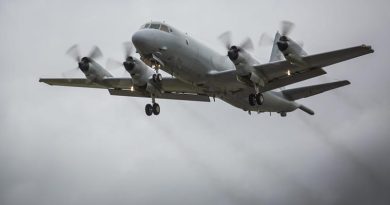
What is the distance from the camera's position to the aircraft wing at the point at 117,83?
37969 mm

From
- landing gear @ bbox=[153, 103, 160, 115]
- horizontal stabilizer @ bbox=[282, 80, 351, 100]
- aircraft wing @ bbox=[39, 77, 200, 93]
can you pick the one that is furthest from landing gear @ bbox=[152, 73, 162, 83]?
horizontal stabilizer @ bbox=[282, 80, 351, 100]

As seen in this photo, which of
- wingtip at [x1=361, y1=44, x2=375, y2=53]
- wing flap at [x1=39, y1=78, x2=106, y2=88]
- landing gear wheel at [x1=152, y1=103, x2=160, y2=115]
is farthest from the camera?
wing flap at [x1=39, y1=78, x2=106, y2=88]

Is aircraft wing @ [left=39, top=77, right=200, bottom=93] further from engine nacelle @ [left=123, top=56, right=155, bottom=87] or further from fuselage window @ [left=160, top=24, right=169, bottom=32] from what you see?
fuselage window @ [left=160, top=24, right=169, bottom=32]

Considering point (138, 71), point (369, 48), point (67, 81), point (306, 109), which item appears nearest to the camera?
point (369, 48)

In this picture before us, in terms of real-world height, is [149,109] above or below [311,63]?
below

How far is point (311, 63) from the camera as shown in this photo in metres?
34.4

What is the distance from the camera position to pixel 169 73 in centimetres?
3616

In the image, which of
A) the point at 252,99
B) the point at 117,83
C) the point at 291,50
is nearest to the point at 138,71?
the point at 117,83

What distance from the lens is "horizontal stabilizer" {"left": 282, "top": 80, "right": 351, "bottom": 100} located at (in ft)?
122

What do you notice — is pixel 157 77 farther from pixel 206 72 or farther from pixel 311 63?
pixel 311 63

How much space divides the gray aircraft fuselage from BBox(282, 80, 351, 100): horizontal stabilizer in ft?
10.7

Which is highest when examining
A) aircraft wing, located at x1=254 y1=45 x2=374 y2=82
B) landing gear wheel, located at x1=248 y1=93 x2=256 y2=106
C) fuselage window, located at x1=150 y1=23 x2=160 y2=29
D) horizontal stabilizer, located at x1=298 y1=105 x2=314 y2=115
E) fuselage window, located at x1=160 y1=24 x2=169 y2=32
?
fuselage window, located at x1=150 y1=23 x2=160 y2=29

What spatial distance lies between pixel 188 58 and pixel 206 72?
4.55ft

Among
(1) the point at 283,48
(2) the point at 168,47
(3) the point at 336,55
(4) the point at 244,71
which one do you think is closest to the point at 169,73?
(2) the point at 168,47
